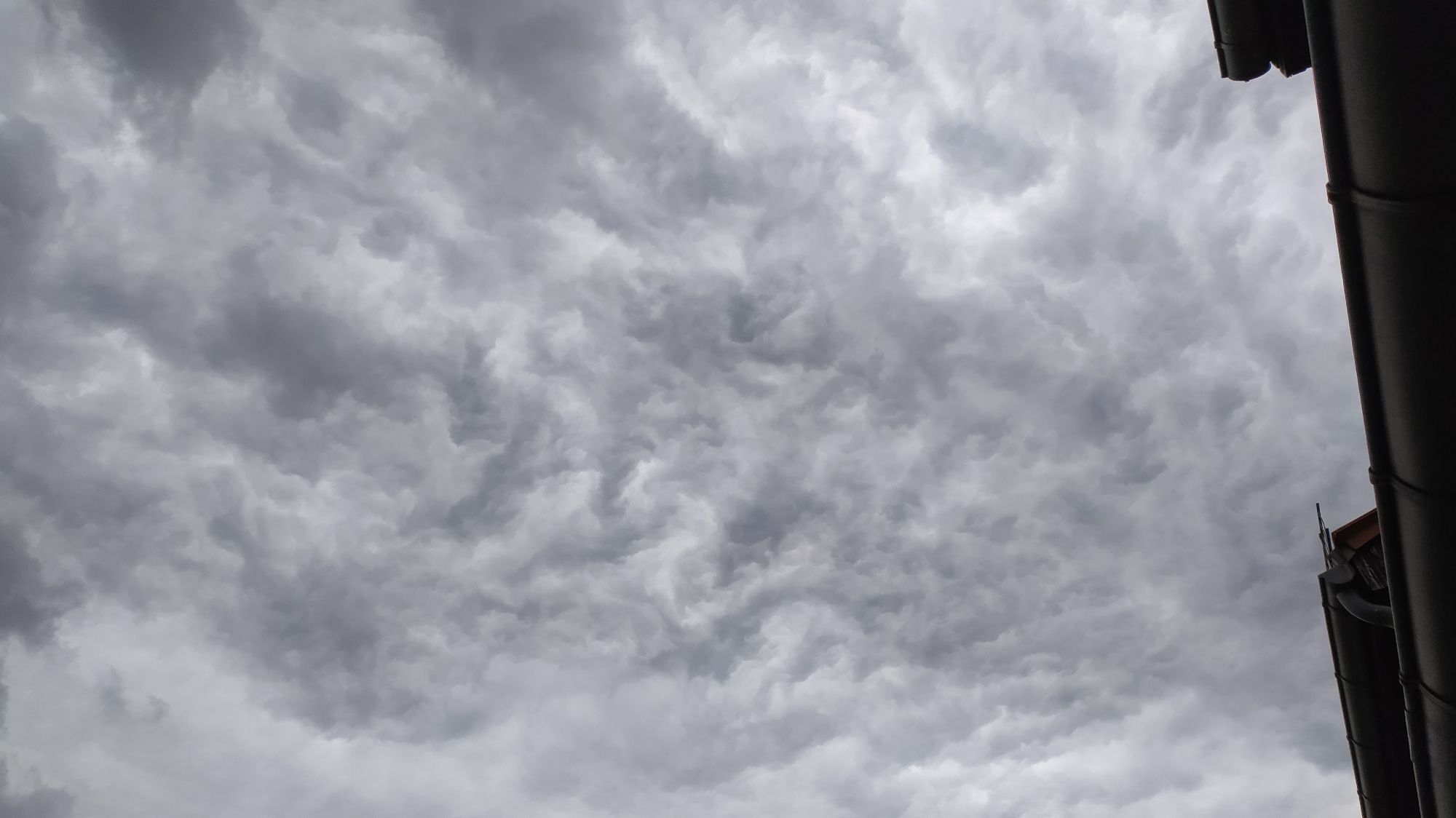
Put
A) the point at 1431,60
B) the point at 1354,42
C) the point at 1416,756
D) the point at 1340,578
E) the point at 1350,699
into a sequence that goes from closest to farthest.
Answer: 1. the point at 1431,60
2. the point at 1354,42
3. the point at 1416,756
4. the point at 1340,578
5. the point at 1350,699

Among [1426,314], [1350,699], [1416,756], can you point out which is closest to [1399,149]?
[1426,314]

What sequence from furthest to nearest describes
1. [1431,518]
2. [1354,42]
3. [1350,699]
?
[1350,699]
[1431,518]
[1354,42]

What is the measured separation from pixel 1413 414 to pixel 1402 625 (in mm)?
3216

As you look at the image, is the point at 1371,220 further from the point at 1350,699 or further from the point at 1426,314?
the point at 1350,699

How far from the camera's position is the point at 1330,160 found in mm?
5836

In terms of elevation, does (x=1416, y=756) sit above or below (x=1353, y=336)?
below

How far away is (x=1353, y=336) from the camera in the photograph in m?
6.65

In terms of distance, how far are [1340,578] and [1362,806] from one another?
6363 mm

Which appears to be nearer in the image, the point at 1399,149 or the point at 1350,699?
the point at 1399,149

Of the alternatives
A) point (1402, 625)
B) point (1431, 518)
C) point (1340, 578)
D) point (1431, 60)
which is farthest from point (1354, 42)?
point (1340, 578)

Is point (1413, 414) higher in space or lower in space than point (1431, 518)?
higher

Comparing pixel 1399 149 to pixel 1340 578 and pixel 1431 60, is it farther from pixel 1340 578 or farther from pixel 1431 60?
pixel 1340 578

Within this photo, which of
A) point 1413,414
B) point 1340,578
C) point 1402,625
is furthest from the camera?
point 1340,578

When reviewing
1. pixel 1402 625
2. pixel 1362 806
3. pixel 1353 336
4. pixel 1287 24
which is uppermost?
pixel 1287 24
